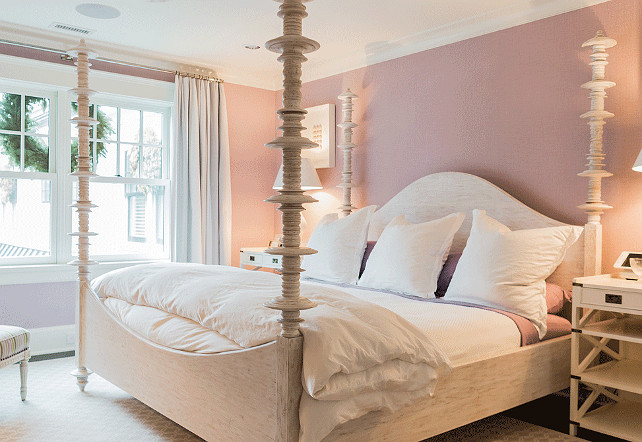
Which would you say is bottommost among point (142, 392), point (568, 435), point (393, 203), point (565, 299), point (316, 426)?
point (568, 435)

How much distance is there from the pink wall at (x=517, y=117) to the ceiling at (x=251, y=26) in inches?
4.3

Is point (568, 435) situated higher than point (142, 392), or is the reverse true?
point (142, 392)

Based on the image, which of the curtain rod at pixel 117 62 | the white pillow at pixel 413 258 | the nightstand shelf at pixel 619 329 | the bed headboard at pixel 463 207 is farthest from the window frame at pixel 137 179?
the nightstand shelf at pixel 619 329

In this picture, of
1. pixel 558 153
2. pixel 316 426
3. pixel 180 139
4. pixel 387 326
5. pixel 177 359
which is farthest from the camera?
pixel 180 139

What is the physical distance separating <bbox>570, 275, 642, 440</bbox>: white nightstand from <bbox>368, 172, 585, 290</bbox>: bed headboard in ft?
0.89

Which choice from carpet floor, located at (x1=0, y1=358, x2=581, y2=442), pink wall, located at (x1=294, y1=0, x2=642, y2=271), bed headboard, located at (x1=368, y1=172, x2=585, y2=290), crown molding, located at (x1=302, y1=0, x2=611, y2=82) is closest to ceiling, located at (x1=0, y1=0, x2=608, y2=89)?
crown molding, located at (x1=302, y1=0, x2=611, y2=82)

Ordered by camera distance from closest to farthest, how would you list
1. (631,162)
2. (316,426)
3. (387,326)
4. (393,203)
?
(316,426)
(387,326)
(631,162)
(393,203)

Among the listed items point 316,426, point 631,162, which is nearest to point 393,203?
point 631,162

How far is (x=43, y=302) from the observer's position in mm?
4293

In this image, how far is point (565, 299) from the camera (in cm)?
315

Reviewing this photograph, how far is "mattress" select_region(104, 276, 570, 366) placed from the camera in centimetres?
232

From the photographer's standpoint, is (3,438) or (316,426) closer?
(316,426)

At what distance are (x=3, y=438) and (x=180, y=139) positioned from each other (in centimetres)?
286

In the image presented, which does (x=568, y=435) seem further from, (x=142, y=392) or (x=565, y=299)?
(x=142, y=392)
